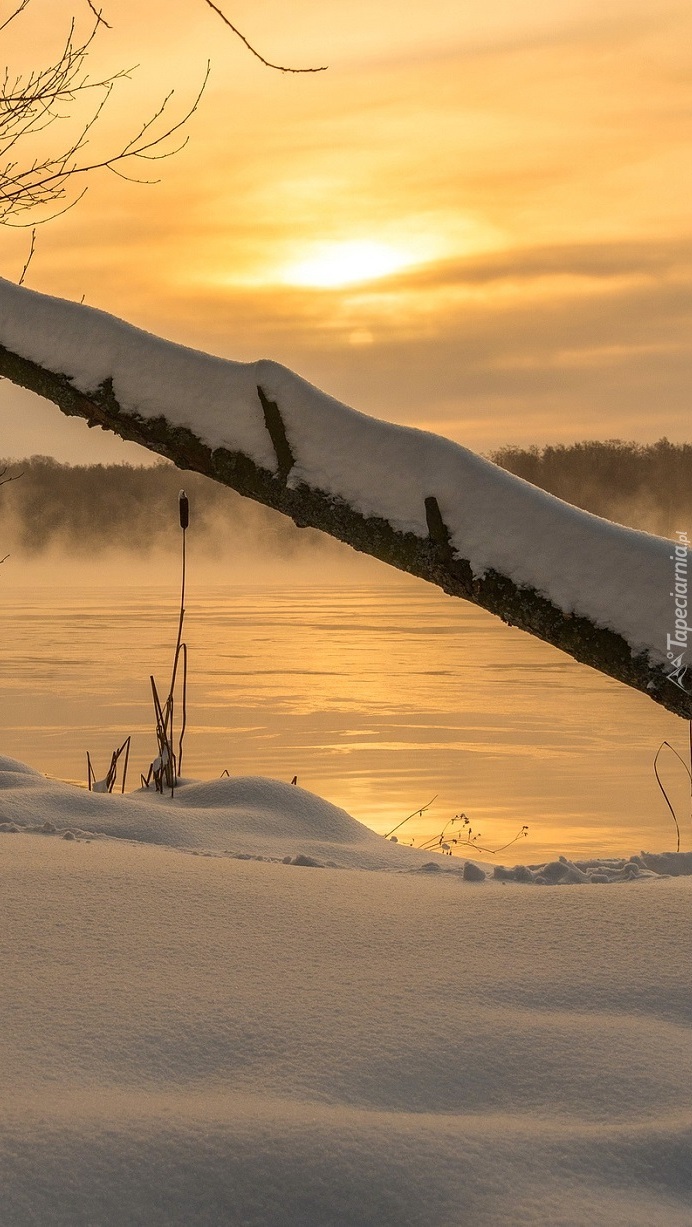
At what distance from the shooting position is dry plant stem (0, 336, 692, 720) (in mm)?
2674

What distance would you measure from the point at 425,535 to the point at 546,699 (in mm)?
A: 14402

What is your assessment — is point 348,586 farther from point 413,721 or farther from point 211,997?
point 211,997

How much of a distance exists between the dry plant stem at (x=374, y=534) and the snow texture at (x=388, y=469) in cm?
2

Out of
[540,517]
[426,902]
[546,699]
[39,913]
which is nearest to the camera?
[540,517]

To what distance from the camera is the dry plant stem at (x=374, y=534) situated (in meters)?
2.67

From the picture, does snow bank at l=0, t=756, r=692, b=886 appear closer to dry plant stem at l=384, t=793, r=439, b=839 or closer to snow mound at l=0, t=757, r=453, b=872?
snow mound at l=0, t=757, r=453, b=872

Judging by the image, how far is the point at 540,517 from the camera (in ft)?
8.71

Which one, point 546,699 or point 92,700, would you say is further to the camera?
point 546,699

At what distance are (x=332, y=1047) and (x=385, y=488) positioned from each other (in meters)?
1.25

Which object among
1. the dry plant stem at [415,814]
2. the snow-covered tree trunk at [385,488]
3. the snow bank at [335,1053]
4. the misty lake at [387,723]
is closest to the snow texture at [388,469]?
the snow-covered tree trunk at [385,488]

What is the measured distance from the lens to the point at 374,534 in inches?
111

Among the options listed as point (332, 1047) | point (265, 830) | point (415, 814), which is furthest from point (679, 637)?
point (415, 814)

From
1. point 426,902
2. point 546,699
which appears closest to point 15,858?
point 426,902

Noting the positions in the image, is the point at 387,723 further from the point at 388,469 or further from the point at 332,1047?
the point at 332,1047
